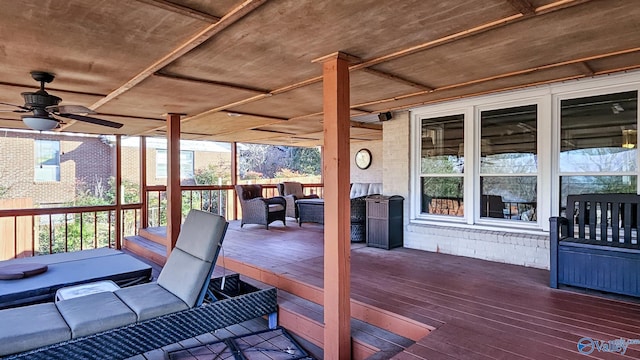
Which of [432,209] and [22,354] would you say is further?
[432,209]

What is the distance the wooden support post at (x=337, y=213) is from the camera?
2.50 metres

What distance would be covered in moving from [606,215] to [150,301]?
406 cm

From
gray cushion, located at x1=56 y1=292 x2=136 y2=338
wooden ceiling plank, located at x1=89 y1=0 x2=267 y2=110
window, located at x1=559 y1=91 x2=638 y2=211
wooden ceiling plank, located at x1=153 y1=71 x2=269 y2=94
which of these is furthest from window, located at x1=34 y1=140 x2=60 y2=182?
window, located at x1=559 y1=91 x2=638 y2=211

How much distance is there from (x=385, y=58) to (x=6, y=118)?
595cm

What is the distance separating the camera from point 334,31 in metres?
2.26

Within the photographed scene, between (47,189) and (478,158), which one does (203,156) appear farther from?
(478,158)

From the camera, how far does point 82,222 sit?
6508 mm

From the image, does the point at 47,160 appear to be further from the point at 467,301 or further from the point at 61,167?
the point at 467,301

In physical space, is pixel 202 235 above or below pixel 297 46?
below

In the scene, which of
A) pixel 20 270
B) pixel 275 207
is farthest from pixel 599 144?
pixel 20 270

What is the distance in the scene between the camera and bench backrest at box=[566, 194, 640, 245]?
3.22 m

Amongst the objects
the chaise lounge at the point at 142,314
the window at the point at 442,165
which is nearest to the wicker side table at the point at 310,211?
the window at the point at 442,165

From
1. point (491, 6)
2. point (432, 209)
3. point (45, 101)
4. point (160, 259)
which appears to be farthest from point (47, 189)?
point (491, 6)

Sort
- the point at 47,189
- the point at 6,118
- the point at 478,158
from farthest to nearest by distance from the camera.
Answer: the point at 47,189 < the point at 6,118 < the point at 478,158
